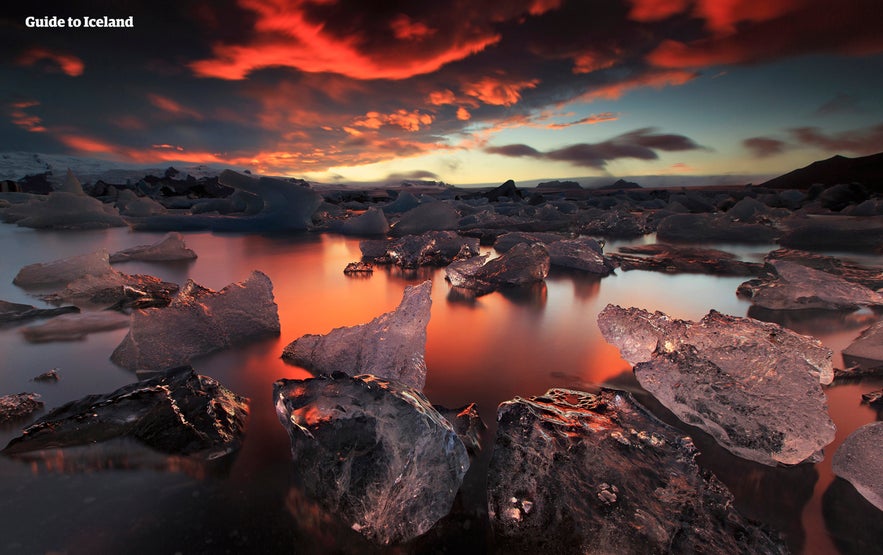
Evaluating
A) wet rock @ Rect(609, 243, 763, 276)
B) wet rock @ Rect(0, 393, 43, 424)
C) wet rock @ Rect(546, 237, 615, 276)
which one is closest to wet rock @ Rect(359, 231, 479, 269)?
wet rock @ Rect(546, 237, 615, 276)

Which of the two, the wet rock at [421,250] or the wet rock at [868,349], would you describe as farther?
the wet rock at [421,250]

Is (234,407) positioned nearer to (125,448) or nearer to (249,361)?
(125,448)

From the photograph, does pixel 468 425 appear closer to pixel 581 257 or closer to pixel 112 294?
pixel 112 294

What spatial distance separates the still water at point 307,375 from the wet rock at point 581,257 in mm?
326

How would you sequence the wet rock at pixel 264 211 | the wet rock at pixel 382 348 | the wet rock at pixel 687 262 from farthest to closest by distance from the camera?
the wet rock at pixel 264 211, the wet rock at pixel 687 262, the wet rock at pixel 382 348

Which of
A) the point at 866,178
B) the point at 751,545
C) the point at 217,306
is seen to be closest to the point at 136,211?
the point at 217,306

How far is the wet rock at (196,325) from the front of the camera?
50.6 inches

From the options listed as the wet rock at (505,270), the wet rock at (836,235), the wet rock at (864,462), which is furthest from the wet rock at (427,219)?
the wet rock at (864,462)

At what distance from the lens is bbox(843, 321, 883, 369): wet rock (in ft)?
4.36

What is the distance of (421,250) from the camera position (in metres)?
3.38

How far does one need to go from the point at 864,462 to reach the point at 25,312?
9.16 ft

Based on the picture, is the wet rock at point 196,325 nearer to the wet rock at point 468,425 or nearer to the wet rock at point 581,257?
the wet rock at point 468,425

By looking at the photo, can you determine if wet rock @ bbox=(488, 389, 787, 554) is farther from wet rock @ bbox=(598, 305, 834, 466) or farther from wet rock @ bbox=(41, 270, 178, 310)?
wet rock @ bbox=(41, 270, 178, 310)

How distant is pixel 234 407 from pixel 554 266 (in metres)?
2.64
